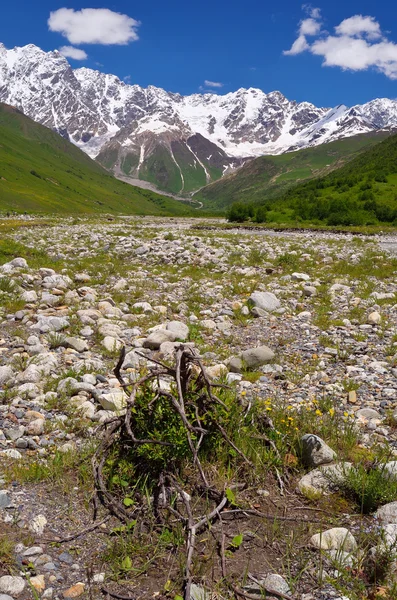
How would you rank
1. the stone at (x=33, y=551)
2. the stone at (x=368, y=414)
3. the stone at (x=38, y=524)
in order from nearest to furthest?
the stone at (x=33, y=551) < the stone at (x=38, y=524) < the stone at (x=368, y=414)

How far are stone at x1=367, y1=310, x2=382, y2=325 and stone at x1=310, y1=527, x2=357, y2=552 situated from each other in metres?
8.24

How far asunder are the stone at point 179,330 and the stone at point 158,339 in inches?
6.2

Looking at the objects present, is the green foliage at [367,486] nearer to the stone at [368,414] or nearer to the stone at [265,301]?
the stone at [368,414]

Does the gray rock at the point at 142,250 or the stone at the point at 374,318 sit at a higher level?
the gray rock at the point at 142,250

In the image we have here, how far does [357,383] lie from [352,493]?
3535mm

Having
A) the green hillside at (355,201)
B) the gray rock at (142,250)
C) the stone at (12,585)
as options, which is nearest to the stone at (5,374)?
the stone at (12,585)

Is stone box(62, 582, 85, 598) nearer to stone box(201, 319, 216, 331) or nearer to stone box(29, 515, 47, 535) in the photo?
stone box(29, 515, 47, 535)

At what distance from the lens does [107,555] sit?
378 centimetres

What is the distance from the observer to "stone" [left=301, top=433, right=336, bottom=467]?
5066mm

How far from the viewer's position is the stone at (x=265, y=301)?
12.9m

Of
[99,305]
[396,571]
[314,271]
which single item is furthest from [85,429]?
[314,271]

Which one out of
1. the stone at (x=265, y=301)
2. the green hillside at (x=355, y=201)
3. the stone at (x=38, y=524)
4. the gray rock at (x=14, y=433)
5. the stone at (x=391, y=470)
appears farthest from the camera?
the green hillside at (x=355, y=201)

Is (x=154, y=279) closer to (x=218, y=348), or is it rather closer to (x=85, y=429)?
(x=218, y=348)

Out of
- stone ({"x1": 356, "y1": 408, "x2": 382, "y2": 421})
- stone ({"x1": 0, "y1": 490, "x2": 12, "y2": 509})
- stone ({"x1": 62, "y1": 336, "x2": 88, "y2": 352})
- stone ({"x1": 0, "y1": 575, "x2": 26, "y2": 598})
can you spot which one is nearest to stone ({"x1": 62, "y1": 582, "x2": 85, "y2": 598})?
stone ({"x1": 0, "y1": 575, "x2": 26, "y2": 598})
